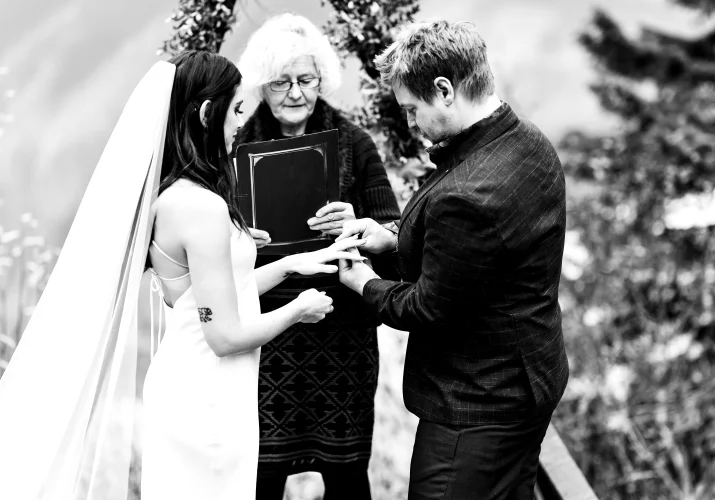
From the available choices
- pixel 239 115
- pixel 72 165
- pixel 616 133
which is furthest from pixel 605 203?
pixel 239 115

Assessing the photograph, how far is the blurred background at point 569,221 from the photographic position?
411 centimetres

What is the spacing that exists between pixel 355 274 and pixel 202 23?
1.16 meters

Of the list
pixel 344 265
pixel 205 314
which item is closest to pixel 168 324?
pixel 205 314

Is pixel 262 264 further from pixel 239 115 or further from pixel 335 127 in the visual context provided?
pixel 239 115

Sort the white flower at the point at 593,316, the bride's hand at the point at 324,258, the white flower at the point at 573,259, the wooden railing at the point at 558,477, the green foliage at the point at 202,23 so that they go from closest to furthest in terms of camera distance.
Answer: the bride's hand at the point at 324,258 → the green foliage at the point at 202,23 → the wooden railing at the point at 558,477 → the white flower at the point at 593,316 → the white flower at the point at 573,259

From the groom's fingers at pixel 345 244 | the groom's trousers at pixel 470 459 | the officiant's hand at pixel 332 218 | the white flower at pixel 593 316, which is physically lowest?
the groom's trousers at pixel 470 459

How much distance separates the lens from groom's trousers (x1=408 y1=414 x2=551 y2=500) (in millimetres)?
2105

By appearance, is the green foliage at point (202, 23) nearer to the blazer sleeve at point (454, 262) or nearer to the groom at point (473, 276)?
the groom at point (473, 276)

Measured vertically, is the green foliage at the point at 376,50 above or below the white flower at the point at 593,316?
above

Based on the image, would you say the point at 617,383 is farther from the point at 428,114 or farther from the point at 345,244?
the point at 428,114

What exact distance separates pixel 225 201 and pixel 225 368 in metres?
0.45

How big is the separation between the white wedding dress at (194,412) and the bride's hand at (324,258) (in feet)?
0.70

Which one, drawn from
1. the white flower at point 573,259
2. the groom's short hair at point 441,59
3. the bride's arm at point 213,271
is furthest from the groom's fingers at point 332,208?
the white flower at point 573,259

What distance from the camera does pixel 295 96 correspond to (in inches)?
106
